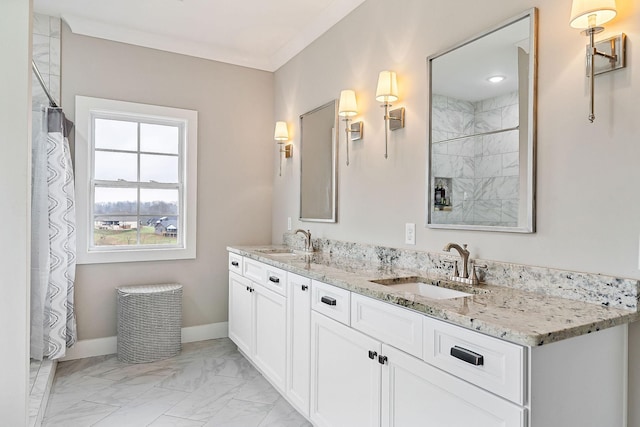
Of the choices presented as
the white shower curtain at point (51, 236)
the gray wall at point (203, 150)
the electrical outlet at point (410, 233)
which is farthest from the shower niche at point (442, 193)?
the white shower curtain at point (51, 236)

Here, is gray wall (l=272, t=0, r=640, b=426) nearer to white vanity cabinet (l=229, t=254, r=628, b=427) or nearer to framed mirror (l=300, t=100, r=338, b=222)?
framed mirror (l=300, t=100, r=338, b=222)

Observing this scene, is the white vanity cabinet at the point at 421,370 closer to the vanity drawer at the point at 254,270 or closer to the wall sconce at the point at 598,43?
the vanity drawer at the point at 254,270

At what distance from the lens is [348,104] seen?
2746 mm

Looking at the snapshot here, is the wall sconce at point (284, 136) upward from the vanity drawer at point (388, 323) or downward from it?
upward

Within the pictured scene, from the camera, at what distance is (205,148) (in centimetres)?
380

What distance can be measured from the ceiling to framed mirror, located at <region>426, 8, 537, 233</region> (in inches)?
45.3

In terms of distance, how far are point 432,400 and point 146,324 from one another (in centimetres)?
261

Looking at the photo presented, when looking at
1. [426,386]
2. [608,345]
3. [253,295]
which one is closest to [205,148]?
[253,295]

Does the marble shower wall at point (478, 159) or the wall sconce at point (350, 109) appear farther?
the wall sconce at point (350, 109)

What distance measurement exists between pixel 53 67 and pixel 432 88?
2.94 metres

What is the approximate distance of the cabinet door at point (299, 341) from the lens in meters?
2.26

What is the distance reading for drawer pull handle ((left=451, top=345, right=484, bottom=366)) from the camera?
123 centimetres

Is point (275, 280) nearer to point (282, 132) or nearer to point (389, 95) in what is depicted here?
point (389, 95)

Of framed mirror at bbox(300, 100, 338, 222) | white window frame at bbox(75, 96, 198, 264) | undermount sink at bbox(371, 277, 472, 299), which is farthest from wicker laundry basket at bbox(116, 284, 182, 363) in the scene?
undermount sink at bbox(371, 277, 472, 299)
